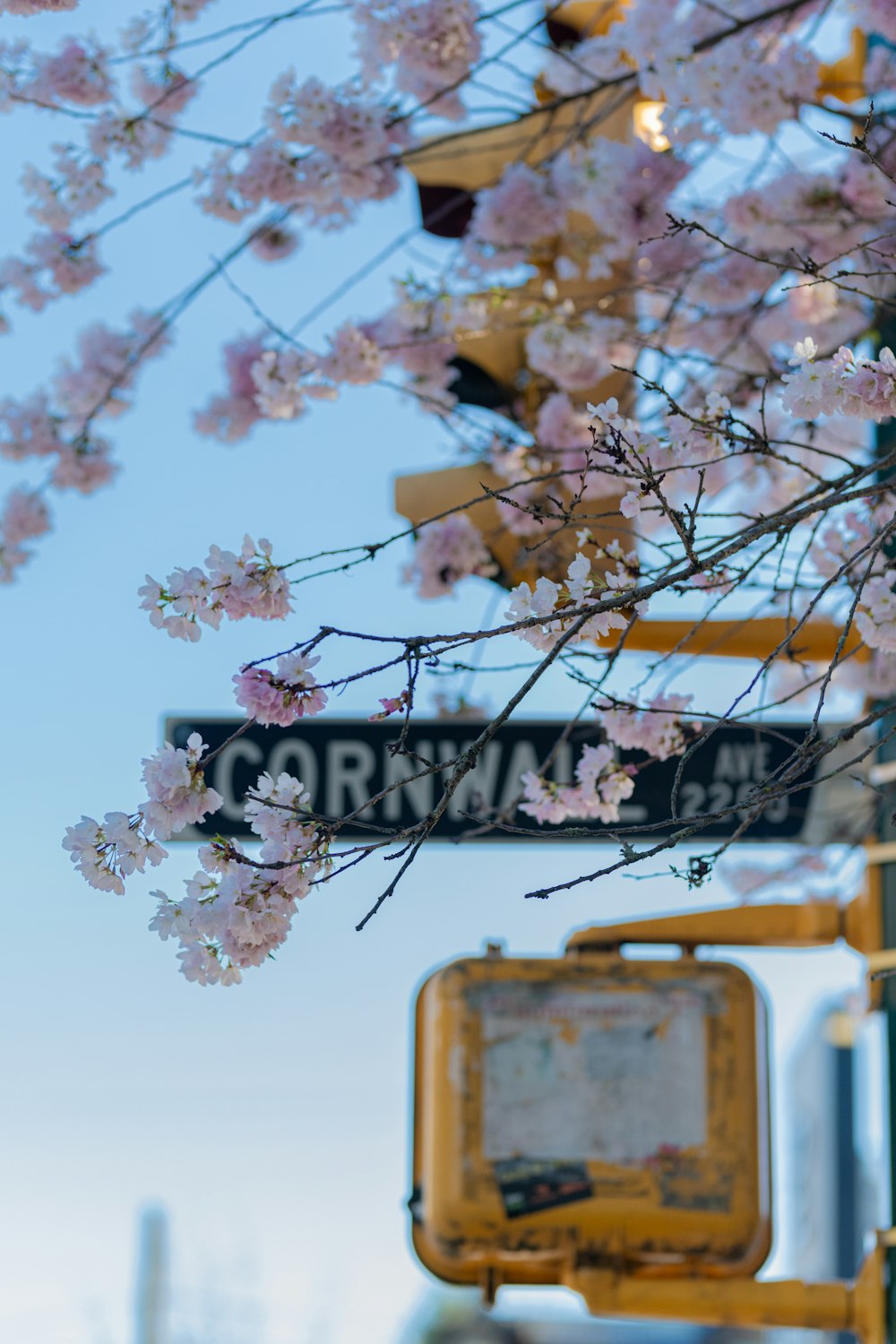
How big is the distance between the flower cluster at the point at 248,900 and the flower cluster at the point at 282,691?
0.32 ft

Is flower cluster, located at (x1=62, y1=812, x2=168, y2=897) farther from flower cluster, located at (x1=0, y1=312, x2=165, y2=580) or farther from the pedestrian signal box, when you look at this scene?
flower cluster, located at (x1=0, y1=312, x2=165, y2=580)

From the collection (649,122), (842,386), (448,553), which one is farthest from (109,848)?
(649,122)

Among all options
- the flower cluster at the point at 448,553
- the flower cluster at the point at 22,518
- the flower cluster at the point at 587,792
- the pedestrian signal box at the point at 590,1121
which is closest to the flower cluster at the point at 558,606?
the flower cluster at the point at 587,792

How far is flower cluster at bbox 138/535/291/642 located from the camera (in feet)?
8.34

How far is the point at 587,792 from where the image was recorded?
10.5 ft

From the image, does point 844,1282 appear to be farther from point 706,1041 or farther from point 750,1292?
point 706,1041

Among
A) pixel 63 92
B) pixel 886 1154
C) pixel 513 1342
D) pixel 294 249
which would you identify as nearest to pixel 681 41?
pixel 294 249

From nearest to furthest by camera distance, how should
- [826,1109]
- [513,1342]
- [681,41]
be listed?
[681,41] < [513,1342] < [826,1109]

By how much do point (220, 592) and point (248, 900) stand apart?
0.45m

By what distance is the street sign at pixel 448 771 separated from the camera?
3.67m

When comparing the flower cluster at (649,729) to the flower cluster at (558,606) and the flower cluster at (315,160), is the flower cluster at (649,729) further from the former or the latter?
the flower cluster at (315,160)

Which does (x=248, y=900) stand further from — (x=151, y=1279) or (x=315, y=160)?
(x=151, y=1279)

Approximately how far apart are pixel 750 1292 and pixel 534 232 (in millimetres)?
2829

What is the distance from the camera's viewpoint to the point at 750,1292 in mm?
3219
